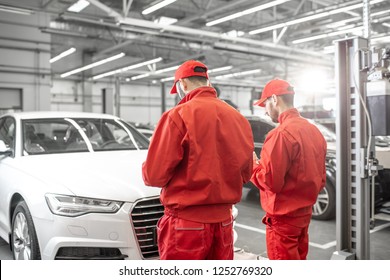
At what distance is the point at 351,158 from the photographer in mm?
3309

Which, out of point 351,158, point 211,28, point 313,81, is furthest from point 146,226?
point 313,81

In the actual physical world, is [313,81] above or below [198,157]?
above

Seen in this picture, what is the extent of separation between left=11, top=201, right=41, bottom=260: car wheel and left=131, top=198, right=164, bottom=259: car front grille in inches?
29.8

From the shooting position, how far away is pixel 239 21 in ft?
49.4

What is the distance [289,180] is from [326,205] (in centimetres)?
310

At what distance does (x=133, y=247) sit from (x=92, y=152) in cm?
143

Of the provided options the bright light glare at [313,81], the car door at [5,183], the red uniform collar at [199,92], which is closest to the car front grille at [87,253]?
the car door at [5,183]

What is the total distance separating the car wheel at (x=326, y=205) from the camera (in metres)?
5.10

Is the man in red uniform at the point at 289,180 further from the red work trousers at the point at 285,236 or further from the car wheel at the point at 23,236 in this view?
the car wheel at the point at 23,236

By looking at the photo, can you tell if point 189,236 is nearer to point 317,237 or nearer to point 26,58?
point 317,237

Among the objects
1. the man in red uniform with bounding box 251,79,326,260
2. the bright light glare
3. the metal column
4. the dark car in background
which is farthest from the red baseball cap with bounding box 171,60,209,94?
the bright light glare

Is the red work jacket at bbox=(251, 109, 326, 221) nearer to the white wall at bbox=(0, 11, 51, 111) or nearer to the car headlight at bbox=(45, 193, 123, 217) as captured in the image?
the car headlight at bbox=(45, 193, 123, 217)

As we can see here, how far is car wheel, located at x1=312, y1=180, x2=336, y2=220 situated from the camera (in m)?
5.10

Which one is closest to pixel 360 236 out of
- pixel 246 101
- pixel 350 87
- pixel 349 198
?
pixel 349 198
